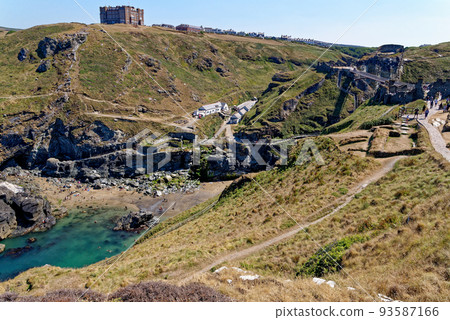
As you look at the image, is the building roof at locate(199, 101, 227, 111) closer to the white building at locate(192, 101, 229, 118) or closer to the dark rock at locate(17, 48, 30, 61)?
the white building at locate(192, 101, 229, 118)

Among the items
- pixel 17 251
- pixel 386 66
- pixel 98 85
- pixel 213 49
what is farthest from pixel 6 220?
pixel 213 49

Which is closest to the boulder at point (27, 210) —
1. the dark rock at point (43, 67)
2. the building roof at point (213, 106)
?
the dark rock at point (43, 67)

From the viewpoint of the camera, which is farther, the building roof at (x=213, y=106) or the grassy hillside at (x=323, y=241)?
the building roof at (x=213, y=106)

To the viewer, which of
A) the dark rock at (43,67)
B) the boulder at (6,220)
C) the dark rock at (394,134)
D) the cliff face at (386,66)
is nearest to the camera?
the dark rock at (394,134)

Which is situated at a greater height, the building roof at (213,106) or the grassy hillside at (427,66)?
the grassy hillside at (427,66)

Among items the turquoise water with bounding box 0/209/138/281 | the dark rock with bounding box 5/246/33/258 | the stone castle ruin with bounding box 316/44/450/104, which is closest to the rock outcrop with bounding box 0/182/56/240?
the turquoise water with bounding box 0/209/138/281

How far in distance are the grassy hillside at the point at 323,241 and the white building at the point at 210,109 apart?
6318 centimetres

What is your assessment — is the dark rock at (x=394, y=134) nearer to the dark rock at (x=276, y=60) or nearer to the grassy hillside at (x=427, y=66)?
the grassy hillside at (x=427, y=66)

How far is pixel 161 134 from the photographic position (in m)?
71.1

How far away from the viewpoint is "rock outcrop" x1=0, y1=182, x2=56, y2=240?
38500mm

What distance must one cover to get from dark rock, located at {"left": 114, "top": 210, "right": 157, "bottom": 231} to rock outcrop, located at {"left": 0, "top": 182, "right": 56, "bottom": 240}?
10.6 metres

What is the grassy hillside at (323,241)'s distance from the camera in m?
8.69

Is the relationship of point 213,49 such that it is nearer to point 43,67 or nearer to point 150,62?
point 150,62

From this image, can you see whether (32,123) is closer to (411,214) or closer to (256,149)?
(256,149)
